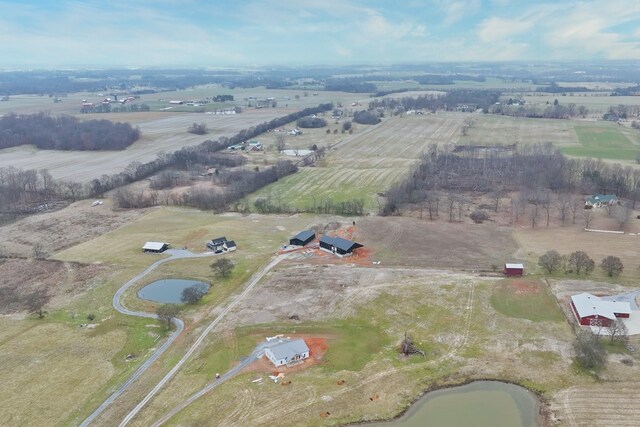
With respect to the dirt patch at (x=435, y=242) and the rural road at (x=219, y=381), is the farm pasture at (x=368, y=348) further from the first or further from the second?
the dirt patch at (x=435, y=242)

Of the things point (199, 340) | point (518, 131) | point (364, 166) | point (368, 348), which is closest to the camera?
point (368, 348)

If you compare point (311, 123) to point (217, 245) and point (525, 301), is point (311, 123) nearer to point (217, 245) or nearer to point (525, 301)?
point (217, 245)

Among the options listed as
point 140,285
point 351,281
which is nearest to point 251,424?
point 351,281

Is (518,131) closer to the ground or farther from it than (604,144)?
farther from it

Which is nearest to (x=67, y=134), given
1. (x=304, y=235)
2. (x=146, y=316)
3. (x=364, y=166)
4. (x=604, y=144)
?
(x=364, y=166)

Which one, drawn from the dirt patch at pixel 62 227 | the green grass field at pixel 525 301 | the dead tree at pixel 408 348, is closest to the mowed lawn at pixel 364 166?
the dirt patch at pixel 62 227

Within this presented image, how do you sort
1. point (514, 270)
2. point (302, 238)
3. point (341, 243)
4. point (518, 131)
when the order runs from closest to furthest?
point (514, 270) < point (341, 243) < point (302, 238) < point (518, 131)

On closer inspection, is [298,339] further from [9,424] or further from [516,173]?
[516,173]
